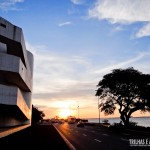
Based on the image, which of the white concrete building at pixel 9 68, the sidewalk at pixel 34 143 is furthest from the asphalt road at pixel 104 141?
the white concrete building at pixel 9 68

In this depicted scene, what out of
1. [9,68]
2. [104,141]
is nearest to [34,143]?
[104,141]

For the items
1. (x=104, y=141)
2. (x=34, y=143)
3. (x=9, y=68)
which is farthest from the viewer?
(x=9, y=68)

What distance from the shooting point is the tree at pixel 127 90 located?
55969mm

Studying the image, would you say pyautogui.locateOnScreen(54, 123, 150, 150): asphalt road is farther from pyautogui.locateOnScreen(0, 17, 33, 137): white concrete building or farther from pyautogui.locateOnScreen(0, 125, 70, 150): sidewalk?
pyautogui.locateOnScreen(0, 17, 33, 137): white concrete building

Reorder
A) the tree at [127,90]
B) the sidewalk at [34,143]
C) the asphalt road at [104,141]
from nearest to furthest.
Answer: the sidewalk at [34,143] → the asphalt road at [104,141] → the tree at [127,90]

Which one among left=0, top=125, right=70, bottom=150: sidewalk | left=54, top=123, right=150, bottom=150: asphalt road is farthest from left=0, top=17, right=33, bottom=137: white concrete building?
left=0, top=125, right=70, bottom=150: sidewalk

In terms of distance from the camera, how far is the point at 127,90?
56.7 m

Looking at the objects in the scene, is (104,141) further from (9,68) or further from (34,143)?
(9,68)

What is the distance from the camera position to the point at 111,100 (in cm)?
5959

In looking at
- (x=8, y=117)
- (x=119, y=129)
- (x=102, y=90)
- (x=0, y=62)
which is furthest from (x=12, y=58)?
(x=102, y=90)

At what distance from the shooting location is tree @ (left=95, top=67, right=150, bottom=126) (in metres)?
56.0

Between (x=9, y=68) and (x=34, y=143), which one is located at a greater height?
(x=9, y=68)

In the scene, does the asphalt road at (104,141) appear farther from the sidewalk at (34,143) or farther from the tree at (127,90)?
the tree at (127,90)

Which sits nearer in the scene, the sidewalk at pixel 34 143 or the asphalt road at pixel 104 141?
the sidewalk at pixel 34 143
